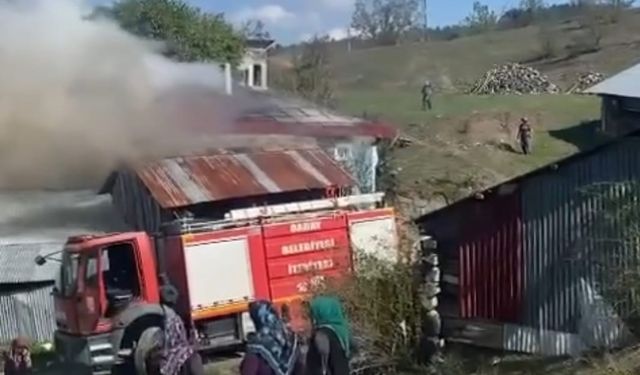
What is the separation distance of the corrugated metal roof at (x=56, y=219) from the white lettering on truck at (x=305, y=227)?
530 centimetres

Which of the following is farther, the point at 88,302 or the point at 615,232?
the point at 88,302

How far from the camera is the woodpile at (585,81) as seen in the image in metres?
48.6

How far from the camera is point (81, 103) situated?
1452cm

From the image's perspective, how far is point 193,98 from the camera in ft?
58.4

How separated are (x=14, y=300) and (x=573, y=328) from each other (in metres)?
11.6

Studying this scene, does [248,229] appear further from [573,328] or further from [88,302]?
[573,328]

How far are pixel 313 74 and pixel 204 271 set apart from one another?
98.3 feet

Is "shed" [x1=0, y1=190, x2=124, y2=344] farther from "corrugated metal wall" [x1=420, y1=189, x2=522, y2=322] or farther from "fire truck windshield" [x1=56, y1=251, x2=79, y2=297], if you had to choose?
"corrugated metal wall" [x1=420, y1=189, x2=522, y2=322]

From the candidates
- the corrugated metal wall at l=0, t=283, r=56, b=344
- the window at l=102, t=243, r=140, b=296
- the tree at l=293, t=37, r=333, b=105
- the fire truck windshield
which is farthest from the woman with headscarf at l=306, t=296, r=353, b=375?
the tree at l=293, t=37, r=333, b=105

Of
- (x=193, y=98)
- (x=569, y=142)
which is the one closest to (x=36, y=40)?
(x=193, y=98)

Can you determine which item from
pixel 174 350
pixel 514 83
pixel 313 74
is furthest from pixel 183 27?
pixel 174 350

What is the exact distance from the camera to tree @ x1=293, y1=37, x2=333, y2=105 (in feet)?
139

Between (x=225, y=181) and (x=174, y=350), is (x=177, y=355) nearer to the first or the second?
(x=174, y=350)

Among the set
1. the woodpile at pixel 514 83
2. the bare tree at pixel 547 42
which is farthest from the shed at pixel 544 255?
the bare tree at pixel 547 42
